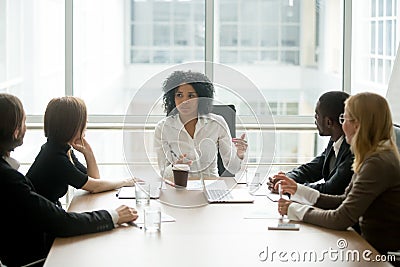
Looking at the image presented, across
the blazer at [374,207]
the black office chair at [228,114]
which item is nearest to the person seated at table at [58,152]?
the blazer at [374,207]

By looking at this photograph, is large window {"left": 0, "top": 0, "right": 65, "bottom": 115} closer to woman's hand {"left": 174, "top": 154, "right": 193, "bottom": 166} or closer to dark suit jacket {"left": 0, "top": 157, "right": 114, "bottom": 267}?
woman's hand {"left": 174, "top": 154, "right": 193, "bottom": 166}

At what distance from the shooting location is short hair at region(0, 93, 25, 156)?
8.75 ft

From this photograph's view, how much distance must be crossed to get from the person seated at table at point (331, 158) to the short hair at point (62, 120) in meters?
0.92

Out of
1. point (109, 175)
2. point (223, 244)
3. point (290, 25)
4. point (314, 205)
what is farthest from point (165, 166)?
point (290, 25)

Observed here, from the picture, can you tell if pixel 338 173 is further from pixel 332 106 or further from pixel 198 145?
pixel 198 145

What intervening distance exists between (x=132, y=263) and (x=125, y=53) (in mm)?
3561

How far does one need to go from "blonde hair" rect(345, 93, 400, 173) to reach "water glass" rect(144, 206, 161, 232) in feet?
2.53

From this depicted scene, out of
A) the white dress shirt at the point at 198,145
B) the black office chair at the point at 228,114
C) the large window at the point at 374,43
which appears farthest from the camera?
the large window at the point at 374,43

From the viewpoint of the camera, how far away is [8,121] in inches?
106

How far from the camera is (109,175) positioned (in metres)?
5.43

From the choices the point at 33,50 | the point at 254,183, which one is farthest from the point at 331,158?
the point at 33,50

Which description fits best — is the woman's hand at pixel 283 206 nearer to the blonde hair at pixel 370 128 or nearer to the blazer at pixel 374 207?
the blazer at pixel 374 207

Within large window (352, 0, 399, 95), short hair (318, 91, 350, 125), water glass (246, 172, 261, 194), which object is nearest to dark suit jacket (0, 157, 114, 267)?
water glass (246, 172, 261, 194)

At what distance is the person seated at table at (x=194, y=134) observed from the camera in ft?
11.1
